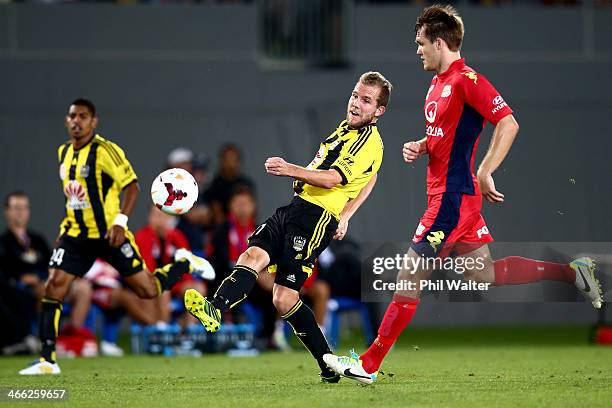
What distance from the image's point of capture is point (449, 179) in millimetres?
6434

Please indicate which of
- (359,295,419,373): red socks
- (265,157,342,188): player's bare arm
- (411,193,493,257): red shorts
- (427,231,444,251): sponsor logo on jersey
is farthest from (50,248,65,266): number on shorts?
(427,231,444,251): sponsor logo on jersey

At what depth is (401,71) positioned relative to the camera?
52.8ft

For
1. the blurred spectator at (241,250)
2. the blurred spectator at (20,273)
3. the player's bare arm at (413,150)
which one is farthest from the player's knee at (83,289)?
the player's bare arm at (413,150)

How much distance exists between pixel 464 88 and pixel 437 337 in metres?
7.35

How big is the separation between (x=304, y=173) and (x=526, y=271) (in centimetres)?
156

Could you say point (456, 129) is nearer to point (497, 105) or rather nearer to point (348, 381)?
point (497, 105)

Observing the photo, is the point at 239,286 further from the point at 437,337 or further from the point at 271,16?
the point at 271,16

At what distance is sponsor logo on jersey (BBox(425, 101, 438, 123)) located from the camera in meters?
6.52

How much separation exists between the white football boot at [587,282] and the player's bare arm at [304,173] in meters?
1.66

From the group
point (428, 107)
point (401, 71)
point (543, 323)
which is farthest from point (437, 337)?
point (428, 107)

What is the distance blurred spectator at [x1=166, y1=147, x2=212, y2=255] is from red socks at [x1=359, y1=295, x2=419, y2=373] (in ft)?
17.5

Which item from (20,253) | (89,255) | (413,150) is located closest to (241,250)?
(20,253)

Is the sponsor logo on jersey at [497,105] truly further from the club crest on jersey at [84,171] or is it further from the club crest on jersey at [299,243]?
the club crest on jersey at [84,171]

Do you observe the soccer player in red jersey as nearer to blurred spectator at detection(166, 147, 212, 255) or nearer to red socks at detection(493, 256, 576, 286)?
red socks at detection(493, 256, 576, 286)
